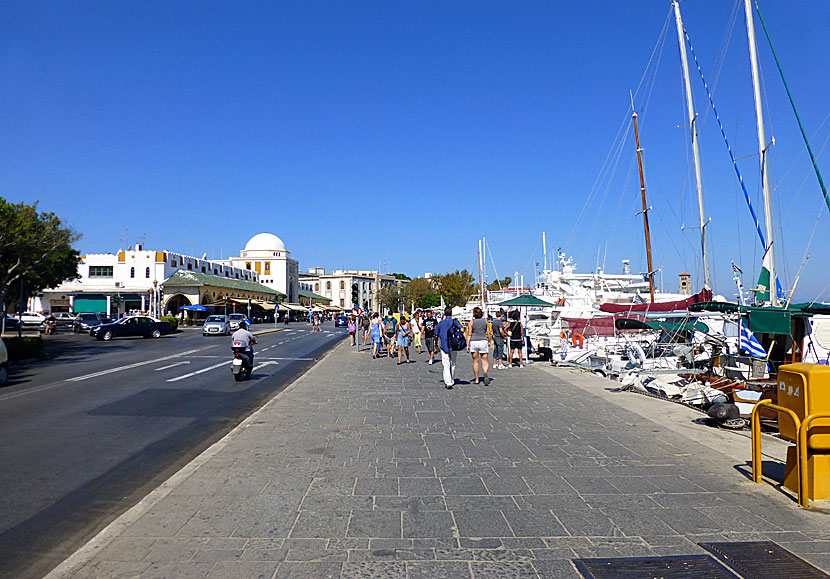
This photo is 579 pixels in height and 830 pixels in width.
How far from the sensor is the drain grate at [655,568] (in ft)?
12.6

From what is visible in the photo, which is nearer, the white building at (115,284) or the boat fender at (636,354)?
the boat fender at (636,354)

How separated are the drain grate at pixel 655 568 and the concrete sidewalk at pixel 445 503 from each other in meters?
0.11

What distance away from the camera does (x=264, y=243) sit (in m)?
117

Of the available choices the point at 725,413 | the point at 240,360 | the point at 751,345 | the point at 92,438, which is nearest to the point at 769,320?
the point at 751,345

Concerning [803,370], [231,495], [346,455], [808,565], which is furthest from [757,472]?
[231,495]

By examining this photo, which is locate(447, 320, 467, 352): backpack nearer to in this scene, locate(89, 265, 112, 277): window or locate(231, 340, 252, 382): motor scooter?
locate(231, 340, 252, 382): motor scooter

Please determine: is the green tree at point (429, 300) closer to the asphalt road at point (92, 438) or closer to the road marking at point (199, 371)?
the road marking at point (199, 371)

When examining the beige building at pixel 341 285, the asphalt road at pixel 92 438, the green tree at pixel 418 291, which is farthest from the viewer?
the beige building at pixel 341 285

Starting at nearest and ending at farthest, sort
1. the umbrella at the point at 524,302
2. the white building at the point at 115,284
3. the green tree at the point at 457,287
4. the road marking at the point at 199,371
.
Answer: the road marking at the point at 199,371 → the umbrella at the point at 524,302 → the white building at the point at 115,284 → the green tree at the point at 457,287

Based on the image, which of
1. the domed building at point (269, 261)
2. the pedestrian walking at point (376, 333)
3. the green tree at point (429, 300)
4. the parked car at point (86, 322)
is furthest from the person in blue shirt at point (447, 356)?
the domed building at point (269, 261)

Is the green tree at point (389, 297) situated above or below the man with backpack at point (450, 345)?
above

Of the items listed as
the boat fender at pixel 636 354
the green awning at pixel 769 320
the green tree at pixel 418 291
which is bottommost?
the boat fender at pixel 636 354

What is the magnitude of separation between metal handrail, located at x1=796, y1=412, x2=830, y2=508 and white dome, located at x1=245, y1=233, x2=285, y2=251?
379ft

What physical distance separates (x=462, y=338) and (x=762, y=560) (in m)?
9.52
